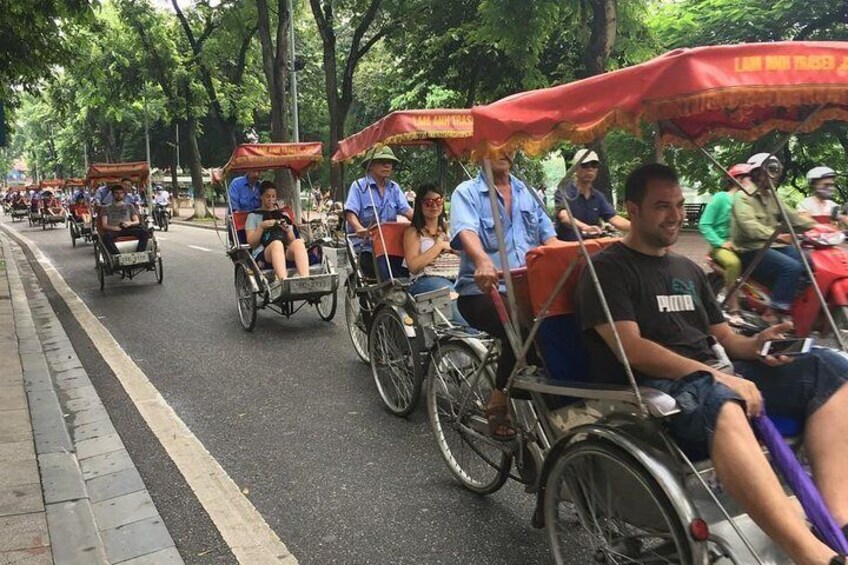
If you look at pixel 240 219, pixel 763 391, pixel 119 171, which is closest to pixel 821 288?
pixel 763 391

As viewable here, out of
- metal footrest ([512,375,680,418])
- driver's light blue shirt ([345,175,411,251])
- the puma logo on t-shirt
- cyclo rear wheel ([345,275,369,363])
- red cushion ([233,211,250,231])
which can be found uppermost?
driver's light blue shirt ([345,175,411,251])

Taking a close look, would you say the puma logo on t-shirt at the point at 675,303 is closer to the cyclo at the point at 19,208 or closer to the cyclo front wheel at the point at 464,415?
the cyclo front wheel at the point at 464,415

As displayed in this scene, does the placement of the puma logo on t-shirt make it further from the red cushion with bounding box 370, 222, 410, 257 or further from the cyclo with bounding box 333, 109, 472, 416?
the red cushion with bounding box 370, 222, 410, 257

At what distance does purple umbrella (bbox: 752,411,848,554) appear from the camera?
6.89 ft

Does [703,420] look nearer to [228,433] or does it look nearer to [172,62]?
[228,433]

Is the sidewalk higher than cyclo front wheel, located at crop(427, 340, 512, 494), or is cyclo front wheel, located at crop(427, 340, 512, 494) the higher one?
cyclo front wheel, located at crop(427, 340, 512, 494)

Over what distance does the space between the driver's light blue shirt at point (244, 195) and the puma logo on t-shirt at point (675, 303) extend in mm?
6939

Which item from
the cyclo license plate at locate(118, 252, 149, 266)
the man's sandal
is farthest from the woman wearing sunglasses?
the cyclo license plate at locate(118, 252, 149, 266)

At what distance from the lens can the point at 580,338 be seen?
3002 millimetres

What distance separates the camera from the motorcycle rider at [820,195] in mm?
6387

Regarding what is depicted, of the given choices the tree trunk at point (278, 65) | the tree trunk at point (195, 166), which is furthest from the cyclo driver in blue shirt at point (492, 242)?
the tree trunk at point (195, 166)

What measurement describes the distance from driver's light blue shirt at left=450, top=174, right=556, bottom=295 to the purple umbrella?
1.74 meters

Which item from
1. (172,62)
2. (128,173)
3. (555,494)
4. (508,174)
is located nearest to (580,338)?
(555,494)

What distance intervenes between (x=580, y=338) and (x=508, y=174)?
1447 millimetres
